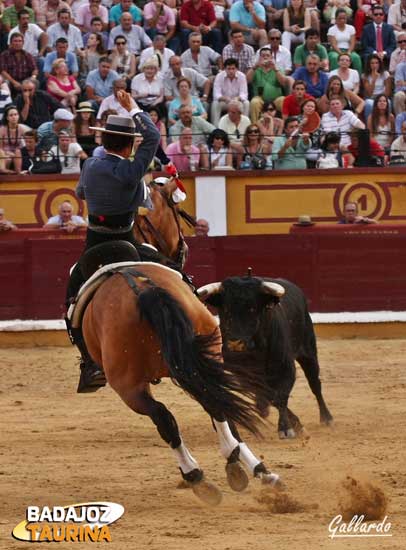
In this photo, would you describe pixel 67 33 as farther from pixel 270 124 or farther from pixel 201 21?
pixel 270 124

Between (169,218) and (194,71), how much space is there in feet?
24.0

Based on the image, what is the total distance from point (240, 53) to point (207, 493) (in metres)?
9.75

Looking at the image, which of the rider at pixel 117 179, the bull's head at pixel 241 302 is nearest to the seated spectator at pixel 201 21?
the bull's head at pixel 241 302

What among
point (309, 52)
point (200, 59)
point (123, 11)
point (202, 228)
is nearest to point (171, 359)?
point (202, 228)

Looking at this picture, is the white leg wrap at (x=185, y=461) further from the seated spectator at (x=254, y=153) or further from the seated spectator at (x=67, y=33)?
the seated spectator at (x=67, y=33)

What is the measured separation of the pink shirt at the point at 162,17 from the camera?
15.8 m

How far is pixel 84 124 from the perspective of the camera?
14.1 meters

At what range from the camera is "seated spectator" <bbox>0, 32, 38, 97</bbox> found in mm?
14930

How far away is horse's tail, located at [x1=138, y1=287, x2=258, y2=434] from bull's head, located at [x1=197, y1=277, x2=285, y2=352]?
1.47 meters

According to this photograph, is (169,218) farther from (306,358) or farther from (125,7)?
(125,7)

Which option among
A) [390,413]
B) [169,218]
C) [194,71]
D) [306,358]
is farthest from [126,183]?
[194,71]

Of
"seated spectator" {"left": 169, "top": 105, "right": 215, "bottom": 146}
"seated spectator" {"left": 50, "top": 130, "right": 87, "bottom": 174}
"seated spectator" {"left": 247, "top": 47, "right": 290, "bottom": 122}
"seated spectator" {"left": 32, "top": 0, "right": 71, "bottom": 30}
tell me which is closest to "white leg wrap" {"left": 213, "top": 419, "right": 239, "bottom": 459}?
"seated spectator" {"left": 50, "top": 130, "right": 87, "bottom": 174}

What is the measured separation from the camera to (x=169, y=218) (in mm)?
8016

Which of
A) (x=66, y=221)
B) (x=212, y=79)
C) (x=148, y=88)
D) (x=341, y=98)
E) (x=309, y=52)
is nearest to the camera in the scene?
(x=66, y=221)
